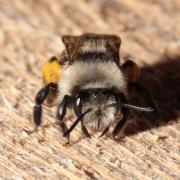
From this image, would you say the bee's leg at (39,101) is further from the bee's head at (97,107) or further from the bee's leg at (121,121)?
the bee's leg at (121,121)

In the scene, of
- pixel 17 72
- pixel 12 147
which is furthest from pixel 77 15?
pixel 12 147

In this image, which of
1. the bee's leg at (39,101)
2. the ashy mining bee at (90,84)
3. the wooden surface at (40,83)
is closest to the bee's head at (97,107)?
the ashy mining bee at (90,84)

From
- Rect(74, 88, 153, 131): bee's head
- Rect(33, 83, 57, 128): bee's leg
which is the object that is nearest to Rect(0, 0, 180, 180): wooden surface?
Rect(33, 83, 57, 128): bee's leg

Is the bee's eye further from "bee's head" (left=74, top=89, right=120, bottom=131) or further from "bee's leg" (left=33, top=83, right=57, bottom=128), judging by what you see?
"bee's leg" (left=33, top=83, right=57, bottom=128)

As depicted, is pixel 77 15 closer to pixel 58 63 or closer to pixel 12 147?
pixel 58 63

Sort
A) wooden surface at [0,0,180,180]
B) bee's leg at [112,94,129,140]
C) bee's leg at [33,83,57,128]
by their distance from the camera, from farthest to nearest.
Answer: bee's leg at [33,83,57,128]
bee's leg at [112,94,129,140]
wooden surface at [0,0,180,180]

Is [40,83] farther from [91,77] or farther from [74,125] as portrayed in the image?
[74,125]
